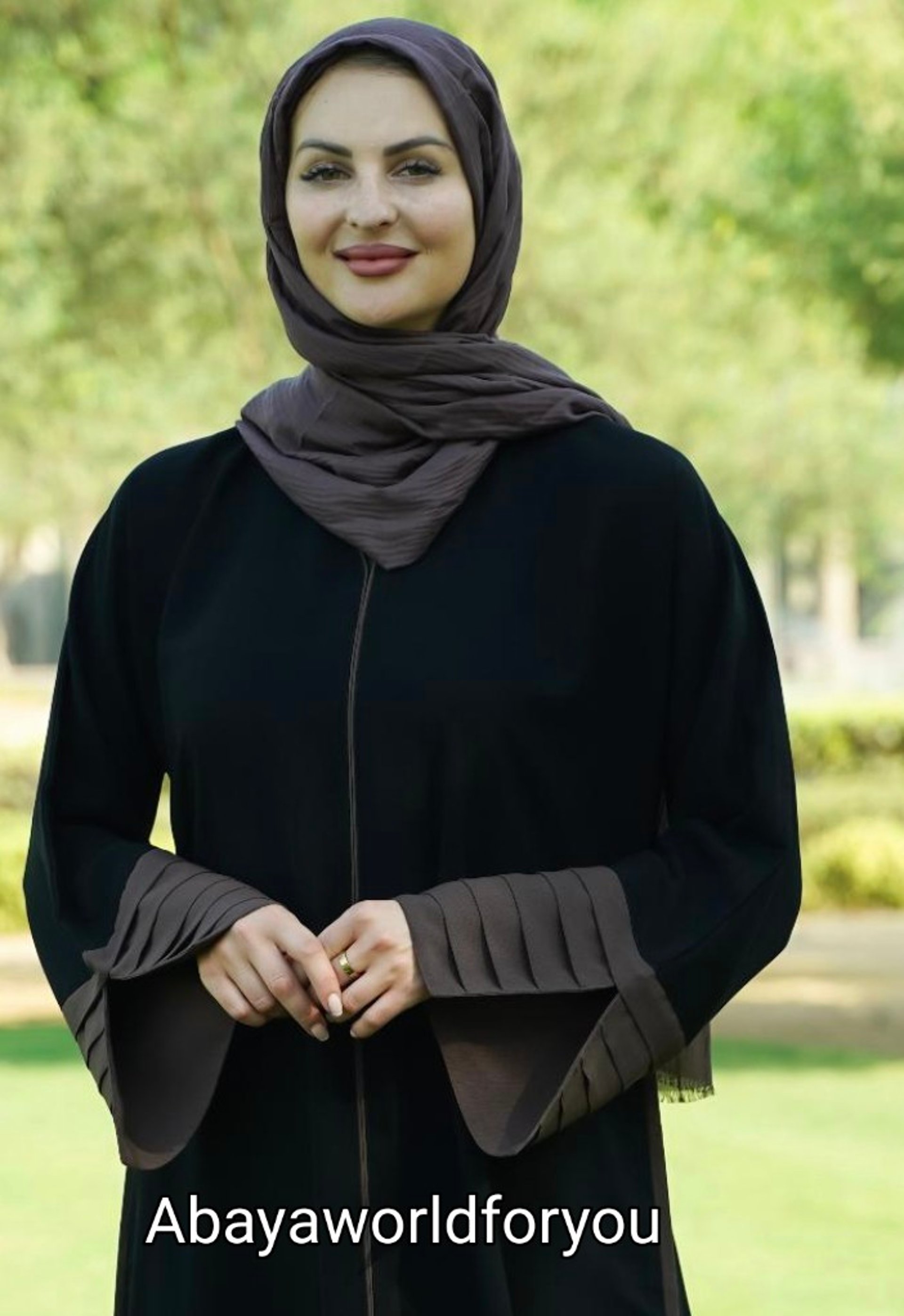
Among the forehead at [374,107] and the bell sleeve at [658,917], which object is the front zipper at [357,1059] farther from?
the forehead at [374,107]

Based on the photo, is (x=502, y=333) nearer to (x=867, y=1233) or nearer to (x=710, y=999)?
(x=867, y=1233)

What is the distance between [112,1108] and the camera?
2.06 meters

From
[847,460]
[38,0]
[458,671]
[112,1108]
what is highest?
[847,460]

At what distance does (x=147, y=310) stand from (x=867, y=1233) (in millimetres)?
8430

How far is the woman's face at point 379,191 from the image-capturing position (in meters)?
2.08

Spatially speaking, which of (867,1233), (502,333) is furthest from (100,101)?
(867,1233)

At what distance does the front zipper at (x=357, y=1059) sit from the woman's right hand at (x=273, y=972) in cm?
7

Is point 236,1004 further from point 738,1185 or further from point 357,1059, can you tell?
point 738,1185

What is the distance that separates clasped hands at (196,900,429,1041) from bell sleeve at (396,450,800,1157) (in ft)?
0.07

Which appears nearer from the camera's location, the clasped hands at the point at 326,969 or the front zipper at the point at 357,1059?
the clasped hands at the point at 326,969

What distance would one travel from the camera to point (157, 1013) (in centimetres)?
210

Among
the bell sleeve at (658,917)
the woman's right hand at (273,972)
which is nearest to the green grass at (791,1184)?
the bell sleeve at (658,917)

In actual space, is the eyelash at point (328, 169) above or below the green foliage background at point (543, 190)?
below

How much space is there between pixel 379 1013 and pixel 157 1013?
28cm
